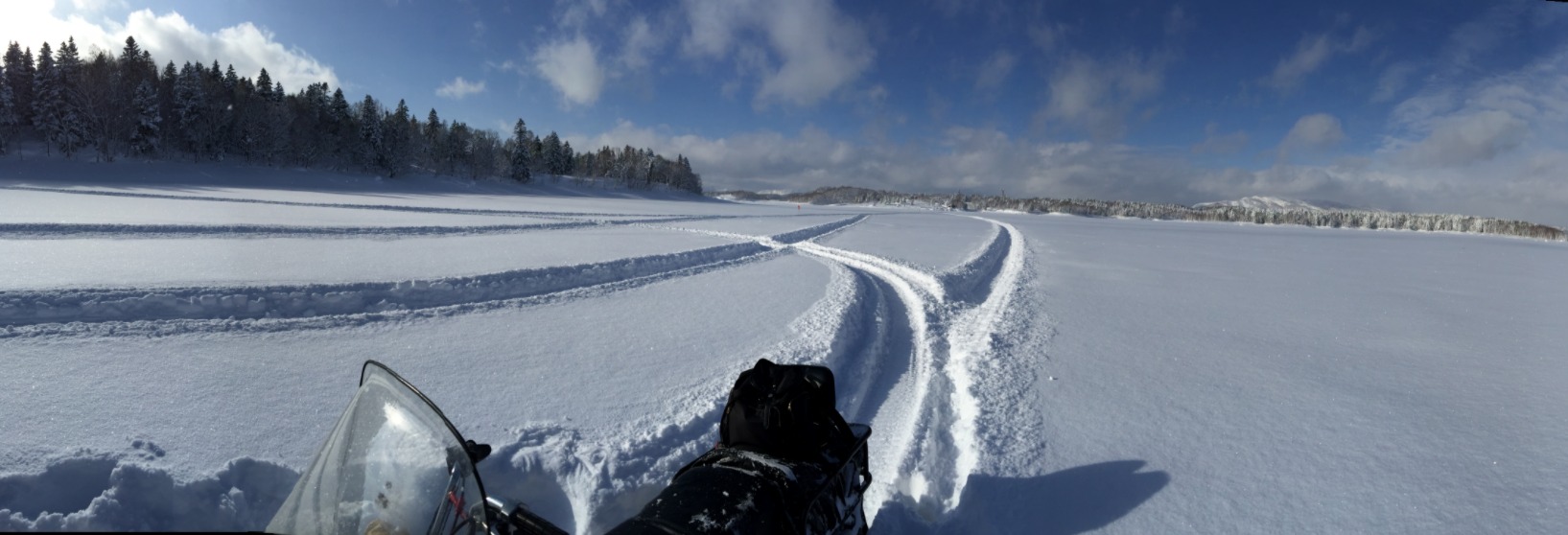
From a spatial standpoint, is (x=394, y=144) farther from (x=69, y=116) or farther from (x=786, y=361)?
(x=786, y=361)

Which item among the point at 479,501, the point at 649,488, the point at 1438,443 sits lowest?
the point at 649,488

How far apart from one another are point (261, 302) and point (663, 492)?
277 inches

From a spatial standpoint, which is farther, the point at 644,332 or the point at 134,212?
the point at 134,212

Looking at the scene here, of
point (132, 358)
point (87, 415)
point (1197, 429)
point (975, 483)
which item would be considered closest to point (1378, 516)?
point (1197, 429)

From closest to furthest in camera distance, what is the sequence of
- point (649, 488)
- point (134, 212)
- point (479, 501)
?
1. point (479, 501)
2. point (649, 488)
3. point (134, 212)

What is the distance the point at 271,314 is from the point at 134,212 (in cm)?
1546

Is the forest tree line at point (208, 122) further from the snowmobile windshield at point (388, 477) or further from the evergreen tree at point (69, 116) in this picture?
the snowmobile windshield at point (388, 477)

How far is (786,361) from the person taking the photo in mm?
6176

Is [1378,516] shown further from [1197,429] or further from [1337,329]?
[1337,329]

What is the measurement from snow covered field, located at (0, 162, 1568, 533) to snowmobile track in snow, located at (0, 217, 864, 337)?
0.05 metres

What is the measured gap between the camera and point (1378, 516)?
11.0 ft

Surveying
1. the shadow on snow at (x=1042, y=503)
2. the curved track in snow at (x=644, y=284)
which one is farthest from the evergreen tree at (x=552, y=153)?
the shadow on snow at (x=1042, y=503)

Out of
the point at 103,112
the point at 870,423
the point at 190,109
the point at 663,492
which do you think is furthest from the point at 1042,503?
the point at 190,109

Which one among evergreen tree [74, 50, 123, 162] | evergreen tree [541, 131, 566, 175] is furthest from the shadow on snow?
evergreen tree [541, 131, 566, 175]
